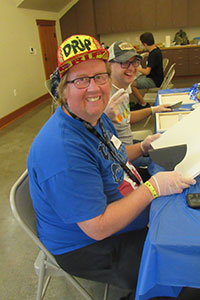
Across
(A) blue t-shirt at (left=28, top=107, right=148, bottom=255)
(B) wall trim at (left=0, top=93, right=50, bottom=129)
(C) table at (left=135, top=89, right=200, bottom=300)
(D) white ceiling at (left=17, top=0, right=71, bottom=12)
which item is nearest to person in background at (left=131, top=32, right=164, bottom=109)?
(B) wall trim at (left=0, top=93, right=50, bottom=129)

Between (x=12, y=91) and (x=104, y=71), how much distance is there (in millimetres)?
4633

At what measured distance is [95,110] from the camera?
0.99 m

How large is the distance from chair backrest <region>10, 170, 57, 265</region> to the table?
1.41 ft

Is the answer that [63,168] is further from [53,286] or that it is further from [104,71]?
[53,286]

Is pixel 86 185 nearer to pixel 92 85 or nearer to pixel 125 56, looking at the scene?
pixel 92 85

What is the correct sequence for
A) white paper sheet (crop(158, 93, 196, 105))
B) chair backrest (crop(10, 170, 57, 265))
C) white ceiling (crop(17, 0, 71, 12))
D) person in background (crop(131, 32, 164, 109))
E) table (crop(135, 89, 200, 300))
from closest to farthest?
table (crop(135, 89, 200, 300)) < chair backrest (crop(10, 170, 57, 265)) < white paper sheet (crop(158, 93, 196, 105)) < person in background (crop(131, 32, 164, 109)) < white ceiling (crop(17, 0, 71, 12))

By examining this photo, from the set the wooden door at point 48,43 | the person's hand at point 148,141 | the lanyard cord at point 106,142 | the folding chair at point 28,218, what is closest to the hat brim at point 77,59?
the lanyard cord at point 106,142

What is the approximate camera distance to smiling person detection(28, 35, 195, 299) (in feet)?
2.76

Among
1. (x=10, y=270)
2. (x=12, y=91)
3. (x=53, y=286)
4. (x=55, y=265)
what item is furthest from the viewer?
(x=12, y=91)

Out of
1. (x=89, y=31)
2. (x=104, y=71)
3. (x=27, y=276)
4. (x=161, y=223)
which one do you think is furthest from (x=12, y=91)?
(x=161, y=223)

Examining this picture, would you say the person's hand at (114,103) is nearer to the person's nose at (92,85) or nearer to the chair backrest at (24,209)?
the person's nose at (92,85)

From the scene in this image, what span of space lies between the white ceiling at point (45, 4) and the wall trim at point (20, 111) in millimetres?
2065

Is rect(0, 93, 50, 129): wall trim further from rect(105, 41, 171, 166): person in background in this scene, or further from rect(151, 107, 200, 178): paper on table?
rect(151, 107, 200, 178): paper on table

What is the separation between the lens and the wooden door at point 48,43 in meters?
6.65
